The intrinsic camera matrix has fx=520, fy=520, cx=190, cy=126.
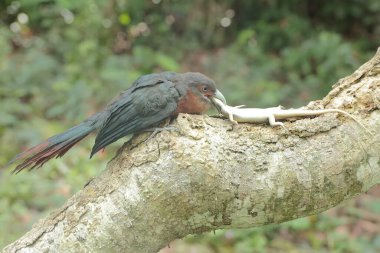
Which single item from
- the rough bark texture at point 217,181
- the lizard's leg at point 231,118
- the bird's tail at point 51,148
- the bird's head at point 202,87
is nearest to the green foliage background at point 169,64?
the bird's tail at point 51,148

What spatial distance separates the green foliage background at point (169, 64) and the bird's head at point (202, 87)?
207 cm

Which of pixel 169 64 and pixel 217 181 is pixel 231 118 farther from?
pixel 169 64

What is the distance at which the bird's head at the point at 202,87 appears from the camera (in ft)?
6.99

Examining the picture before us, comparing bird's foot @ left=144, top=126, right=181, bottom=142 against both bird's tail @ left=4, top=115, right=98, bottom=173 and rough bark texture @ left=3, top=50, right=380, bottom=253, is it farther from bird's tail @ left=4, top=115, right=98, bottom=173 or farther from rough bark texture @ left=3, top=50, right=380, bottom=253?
bird's tail @ left=4, top=115, right=98, bottom=173

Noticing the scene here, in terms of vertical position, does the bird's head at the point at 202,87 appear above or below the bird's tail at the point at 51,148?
above

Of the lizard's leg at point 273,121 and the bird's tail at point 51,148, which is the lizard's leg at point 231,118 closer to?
the lizard's leg at point 273,121

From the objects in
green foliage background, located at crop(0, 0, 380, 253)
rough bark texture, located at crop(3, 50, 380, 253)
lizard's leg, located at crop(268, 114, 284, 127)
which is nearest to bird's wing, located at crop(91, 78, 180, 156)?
rough bark texture, located at crop(3, 50, 380, 253)

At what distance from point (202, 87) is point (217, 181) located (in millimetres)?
700

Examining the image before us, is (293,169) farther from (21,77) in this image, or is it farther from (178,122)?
(21,77)

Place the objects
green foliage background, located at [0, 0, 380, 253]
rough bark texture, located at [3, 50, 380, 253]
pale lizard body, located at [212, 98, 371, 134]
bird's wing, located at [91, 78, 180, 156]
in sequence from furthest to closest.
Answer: green foliage background, located at [0, 0, 380, 253], bird's wing, located at [91, 78, 180, 156], pale lizard body, located at [212, 98, 371, 134], rough bark texture, located at [3, 50, 380, 253]

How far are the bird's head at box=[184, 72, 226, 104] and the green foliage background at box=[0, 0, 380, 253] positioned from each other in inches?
81.6

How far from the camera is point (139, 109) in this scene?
6.37 feet

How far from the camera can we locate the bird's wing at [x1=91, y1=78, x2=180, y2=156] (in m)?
1.89

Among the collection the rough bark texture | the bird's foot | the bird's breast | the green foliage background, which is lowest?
the rough bark texture
